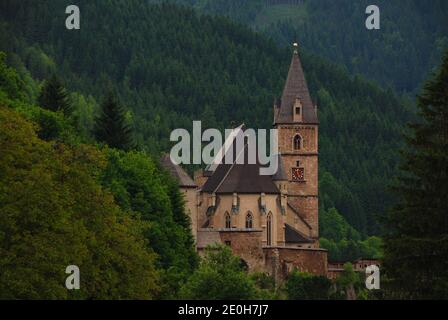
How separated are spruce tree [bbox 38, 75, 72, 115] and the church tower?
5962cm

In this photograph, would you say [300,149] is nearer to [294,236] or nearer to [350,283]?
[294,236]

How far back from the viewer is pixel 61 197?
2219 inches

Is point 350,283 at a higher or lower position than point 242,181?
lower

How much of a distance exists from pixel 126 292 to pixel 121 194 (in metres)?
15.2

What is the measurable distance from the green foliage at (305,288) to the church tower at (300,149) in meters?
30.2

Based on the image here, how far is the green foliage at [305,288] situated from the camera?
86.1m

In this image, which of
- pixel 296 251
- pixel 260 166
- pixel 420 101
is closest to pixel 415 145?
pixel 420 101

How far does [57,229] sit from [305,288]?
44.7 metres

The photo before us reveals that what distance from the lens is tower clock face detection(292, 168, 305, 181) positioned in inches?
5915

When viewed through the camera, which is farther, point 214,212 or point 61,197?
point 214,212

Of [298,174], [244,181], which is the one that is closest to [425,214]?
[244,181]

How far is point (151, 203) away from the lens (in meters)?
83.2
